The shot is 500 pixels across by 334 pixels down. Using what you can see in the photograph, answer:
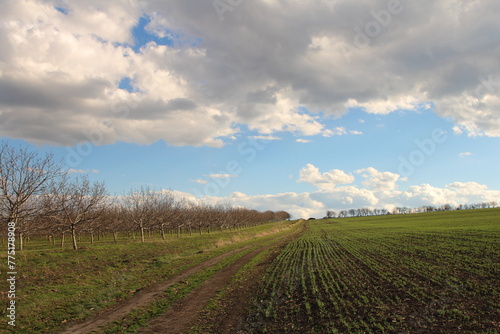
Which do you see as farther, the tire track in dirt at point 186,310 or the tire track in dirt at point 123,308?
the tire track in dirt at point 123,308

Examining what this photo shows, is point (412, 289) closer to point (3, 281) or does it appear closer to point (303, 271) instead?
point (303, 271)

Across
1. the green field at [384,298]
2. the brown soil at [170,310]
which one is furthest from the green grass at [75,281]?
the green field at [384,298]

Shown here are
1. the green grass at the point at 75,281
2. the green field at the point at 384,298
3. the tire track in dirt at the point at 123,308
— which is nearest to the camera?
the green field at the point at 384,298

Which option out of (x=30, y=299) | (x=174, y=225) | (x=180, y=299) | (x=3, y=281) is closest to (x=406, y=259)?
(x=180, y=299)

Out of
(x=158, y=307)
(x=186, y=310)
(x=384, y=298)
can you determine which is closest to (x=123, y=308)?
(x=158, y=307)

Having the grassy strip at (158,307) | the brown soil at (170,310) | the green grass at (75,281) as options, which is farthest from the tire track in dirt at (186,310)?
the green grass at (75,281)

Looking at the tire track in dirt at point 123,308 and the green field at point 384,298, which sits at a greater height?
the tire track in dirt at point 123,308

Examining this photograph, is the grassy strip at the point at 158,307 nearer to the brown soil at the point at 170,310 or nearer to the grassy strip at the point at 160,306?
the grassy strip at the point at 160,306

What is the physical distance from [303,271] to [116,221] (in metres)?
47.8

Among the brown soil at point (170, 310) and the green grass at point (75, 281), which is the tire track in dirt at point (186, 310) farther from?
the green grass at point (75, 281)

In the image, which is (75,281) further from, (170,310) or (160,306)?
(170,310)

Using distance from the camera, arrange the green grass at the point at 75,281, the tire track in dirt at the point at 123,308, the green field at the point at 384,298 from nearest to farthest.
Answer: the green field at the point at 384,298 → the tire track in dirt at the point at 123,308 → the green grass at the point at 75,281

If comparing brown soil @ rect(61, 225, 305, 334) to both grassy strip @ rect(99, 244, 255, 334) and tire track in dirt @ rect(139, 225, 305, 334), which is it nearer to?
tire track in dirt @ rect(139, 225, 305, 334)

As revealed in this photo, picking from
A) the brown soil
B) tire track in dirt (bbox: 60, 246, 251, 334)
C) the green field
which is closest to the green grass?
tire track in dirt (bbox: 60, 246, 251, 334)
